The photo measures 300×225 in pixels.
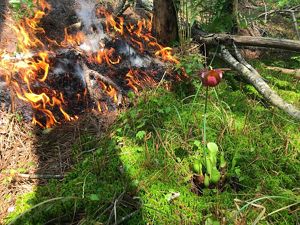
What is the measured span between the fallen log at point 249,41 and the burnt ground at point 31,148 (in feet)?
7.22

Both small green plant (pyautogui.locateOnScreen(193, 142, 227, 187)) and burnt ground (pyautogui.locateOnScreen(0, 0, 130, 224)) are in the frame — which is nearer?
small green plant (pyautogui.locateOnScreen(193, 142, 227, 187))

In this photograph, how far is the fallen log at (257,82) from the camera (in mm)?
3514

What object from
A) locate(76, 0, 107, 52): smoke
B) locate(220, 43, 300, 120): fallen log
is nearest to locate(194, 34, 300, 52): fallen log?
locate(220, 43, 300, 120): fallen log

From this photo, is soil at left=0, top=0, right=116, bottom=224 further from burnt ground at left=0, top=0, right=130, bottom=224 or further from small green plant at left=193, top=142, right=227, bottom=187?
small green plant at left=193, top=142, right=227, bottom=187

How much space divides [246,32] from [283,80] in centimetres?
172

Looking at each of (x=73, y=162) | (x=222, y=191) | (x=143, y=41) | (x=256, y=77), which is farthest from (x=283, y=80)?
(x=73, y=162)

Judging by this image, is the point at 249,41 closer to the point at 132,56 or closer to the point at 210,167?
the point at 132,56

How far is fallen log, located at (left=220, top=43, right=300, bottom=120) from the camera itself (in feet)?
11.5

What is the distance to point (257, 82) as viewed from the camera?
13.0ft

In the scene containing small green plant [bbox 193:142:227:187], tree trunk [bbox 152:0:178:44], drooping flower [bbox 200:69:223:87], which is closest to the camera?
drooping flower [bbox 200:69:223:87]

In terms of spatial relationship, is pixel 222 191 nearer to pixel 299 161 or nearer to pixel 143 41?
pixel 299 161

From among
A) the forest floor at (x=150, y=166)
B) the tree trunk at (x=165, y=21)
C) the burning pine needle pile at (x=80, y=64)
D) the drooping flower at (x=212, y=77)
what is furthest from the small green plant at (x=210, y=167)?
the tree trunk at (x=165, y=21)

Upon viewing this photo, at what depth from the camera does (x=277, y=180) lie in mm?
2699

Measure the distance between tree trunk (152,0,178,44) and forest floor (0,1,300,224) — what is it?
150 centimetres
